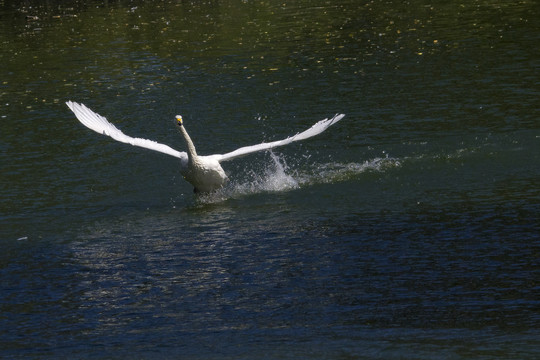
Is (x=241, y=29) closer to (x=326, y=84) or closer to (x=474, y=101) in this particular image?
(x=326, y=84)

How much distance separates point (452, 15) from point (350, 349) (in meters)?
28.0

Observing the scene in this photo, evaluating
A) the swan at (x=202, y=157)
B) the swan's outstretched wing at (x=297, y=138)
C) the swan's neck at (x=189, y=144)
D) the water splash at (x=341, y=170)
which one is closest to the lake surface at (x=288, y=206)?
the water splash at (x=341, y=170)

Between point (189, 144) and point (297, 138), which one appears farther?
point (189, 144)

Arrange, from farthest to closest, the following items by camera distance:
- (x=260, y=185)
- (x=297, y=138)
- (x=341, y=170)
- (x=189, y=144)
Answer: (x=341, y=170) < (x=260, y=185) < (x=189, y=144) < (x=297, y=138)

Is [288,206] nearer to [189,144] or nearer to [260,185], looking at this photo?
[260,185]

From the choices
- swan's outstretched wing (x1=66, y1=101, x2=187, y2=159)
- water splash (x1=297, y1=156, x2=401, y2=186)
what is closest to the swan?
swan's outstretched wing (x1=66, y1=101, x2=187, y2=159)

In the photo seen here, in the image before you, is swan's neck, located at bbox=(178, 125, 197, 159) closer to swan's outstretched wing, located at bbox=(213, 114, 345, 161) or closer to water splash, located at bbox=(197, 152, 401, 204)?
swan's outstretched wing, located at bbox=(213, 114, 345, 161)

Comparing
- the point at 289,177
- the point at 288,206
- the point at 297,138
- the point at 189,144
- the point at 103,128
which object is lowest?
the point at 288,206

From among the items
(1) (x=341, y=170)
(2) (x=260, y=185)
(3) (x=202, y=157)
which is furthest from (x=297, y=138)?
(3) (x=202, y=157)

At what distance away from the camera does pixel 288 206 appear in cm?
1720

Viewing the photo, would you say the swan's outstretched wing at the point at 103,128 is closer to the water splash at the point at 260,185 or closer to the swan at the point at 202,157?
the swan at the point at 202,157

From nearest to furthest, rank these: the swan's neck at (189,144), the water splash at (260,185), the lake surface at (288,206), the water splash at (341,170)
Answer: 1. the lake surface at (288,206)
2. the swan's neck at (189,144)
3. the water splash at (260,185)
4. the water splash at (341,170)

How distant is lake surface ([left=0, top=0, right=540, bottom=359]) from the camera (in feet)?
39.1

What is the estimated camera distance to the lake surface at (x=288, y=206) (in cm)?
1191
